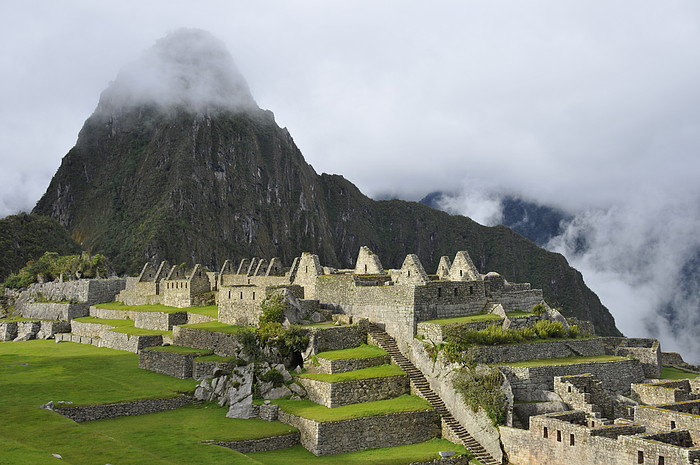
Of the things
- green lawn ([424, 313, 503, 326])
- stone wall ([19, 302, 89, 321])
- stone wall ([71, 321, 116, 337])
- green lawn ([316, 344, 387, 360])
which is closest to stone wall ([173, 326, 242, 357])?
green lawn ([316, 344, 387, 360])

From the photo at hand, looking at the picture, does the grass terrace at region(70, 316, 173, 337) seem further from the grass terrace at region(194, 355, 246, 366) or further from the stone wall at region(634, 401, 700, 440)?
the stone wall at region(634, 401, 700, 440)

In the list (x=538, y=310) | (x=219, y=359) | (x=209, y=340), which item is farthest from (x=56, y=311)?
(x=538, y=310)

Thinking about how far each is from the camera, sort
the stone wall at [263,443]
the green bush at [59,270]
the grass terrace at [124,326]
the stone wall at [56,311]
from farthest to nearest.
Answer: the green bush at [59,270] < the stone wall at [56,311] < the grass terrace at [124,326] < the stone wall at [263,443]

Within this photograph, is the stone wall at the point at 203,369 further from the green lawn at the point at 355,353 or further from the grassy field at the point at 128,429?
the green lawn at the point at 355,353

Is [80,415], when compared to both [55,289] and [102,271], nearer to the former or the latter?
[55,289]

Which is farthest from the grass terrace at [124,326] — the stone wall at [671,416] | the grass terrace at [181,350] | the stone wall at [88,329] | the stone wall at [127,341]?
the stone wall at [671,416]

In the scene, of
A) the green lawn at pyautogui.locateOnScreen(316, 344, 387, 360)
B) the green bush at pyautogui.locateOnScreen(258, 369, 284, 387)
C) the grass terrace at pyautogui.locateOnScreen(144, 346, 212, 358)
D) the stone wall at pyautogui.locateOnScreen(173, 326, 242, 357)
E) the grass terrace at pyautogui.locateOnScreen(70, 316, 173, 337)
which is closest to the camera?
the green bush at pyautogui.locateOnScreen(258, 369, 284, 387)
